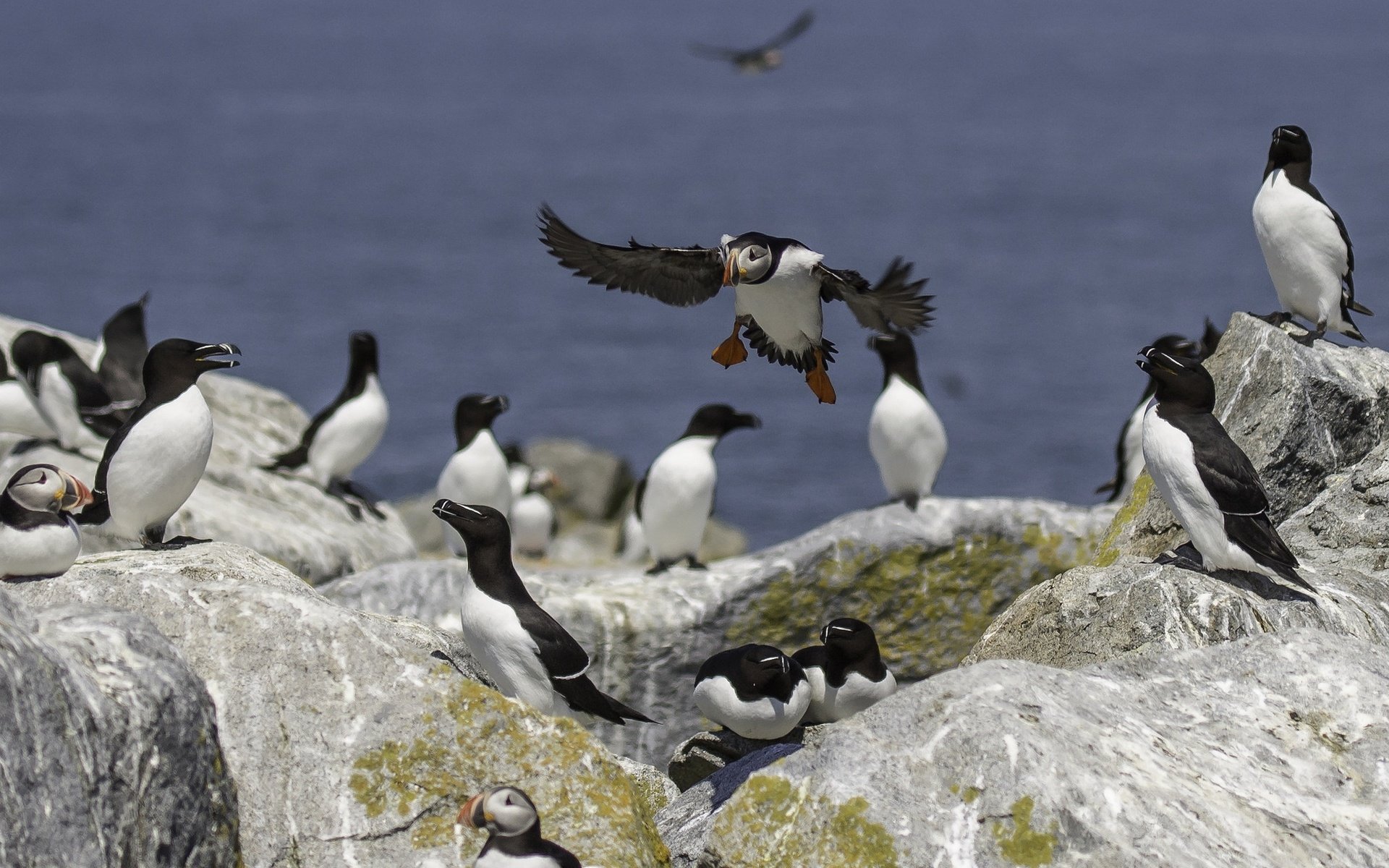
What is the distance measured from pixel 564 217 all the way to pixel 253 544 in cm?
4345

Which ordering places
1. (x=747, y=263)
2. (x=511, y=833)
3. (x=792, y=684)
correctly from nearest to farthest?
(x=511, y=833)
(x=747, y=263)
(x=792, y=684)

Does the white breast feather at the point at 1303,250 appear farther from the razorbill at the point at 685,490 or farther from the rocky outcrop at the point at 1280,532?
the razorbill at the point at 685,490

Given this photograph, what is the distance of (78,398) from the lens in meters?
9.90

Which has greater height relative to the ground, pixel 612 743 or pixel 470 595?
pixel 470 595

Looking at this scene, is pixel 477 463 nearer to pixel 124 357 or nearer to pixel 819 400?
pixel 124 357

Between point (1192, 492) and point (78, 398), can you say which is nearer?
point (1192, 492)

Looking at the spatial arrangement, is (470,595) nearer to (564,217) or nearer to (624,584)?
(624,584)

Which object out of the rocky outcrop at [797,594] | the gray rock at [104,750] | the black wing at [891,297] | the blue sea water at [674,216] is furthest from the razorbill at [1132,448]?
the blue sea water at [674,216]

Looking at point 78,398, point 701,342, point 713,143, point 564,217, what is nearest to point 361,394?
point 78,398

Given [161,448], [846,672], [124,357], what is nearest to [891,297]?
[846,672]

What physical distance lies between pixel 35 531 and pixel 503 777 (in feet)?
5.86

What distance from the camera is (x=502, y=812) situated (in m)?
4.34

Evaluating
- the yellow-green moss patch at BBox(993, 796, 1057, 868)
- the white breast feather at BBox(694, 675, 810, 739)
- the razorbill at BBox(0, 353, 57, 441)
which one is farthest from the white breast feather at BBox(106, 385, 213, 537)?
the razorbill at BBox(0, 353, 57, 441)

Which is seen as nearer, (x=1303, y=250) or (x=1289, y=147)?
(x=1303, y=250)
